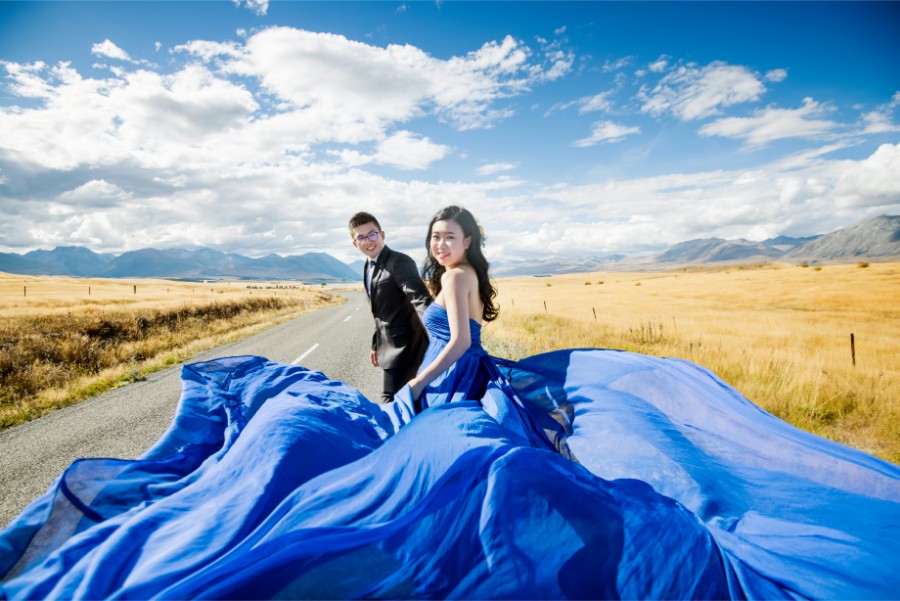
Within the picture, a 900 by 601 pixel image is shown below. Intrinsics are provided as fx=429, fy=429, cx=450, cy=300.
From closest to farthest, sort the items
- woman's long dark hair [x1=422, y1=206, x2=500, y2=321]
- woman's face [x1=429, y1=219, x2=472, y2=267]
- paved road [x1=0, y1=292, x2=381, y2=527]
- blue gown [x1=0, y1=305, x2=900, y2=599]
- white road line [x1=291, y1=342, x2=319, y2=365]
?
blue gown [x1=0, y1=305, x2=900, y2=599], woman's face [x1=429, y1=219, x2=472, y2=267], woman's long dark hair [x1=422, y1=206, x2=500, y2=321], paved road [x1=0, y1=292, x2=381, y2=527], white road line [x1=291, y1=342, x2=319, y2=365]

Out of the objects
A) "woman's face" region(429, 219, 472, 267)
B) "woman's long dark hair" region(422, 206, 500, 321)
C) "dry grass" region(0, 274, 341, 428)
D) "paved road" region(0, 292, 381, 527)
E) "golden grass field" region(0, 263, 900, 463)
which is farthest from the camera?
"dry grass" region(0, 274, 341, 428)

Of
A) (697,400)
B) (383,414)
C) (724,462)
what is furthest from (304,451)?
(697,400)

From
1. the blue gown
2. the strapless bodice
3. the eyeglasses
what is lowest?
the blue gown

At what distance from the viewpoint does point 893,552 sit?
5.49ft

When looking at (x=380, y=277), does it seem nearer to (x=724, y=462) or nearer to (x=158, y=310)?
(x=724, y=462)

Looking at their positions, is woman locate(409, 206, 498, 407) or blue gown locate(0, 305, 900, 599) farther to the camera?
woman locate(409, 206, 498, 407)

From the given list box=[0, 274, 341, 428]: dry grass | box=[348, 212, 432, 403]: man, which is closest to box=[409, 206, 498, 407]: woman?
box=[348, 212, 432, 403]: man

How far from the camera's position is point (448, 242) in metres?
2.93

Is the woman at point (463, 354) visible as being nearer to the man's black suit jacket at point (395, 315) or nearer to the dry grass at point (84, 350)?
the man's black suit jacket at point (395, 315)

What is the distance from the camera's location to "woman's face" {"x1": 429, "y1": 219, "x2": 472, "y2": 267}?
9.62ft

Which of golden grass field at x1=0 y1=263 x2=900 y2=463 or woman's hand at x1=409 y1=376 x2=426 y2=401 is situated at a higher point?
woman's hand at x1=409 y1=376 x2=426 y2=401

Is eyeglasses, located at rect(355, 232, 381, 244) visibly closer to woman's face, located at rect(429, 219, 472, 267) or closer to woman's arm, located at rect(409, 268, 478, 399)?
woman's face, located at rect(429, 219, 472, 267)

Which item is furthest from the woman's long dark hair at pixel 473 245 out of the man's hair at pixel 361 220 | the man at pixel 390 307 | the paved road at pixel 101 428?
the paved road at pixel 101 428

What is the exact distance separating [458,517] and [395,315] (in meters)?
2.35
